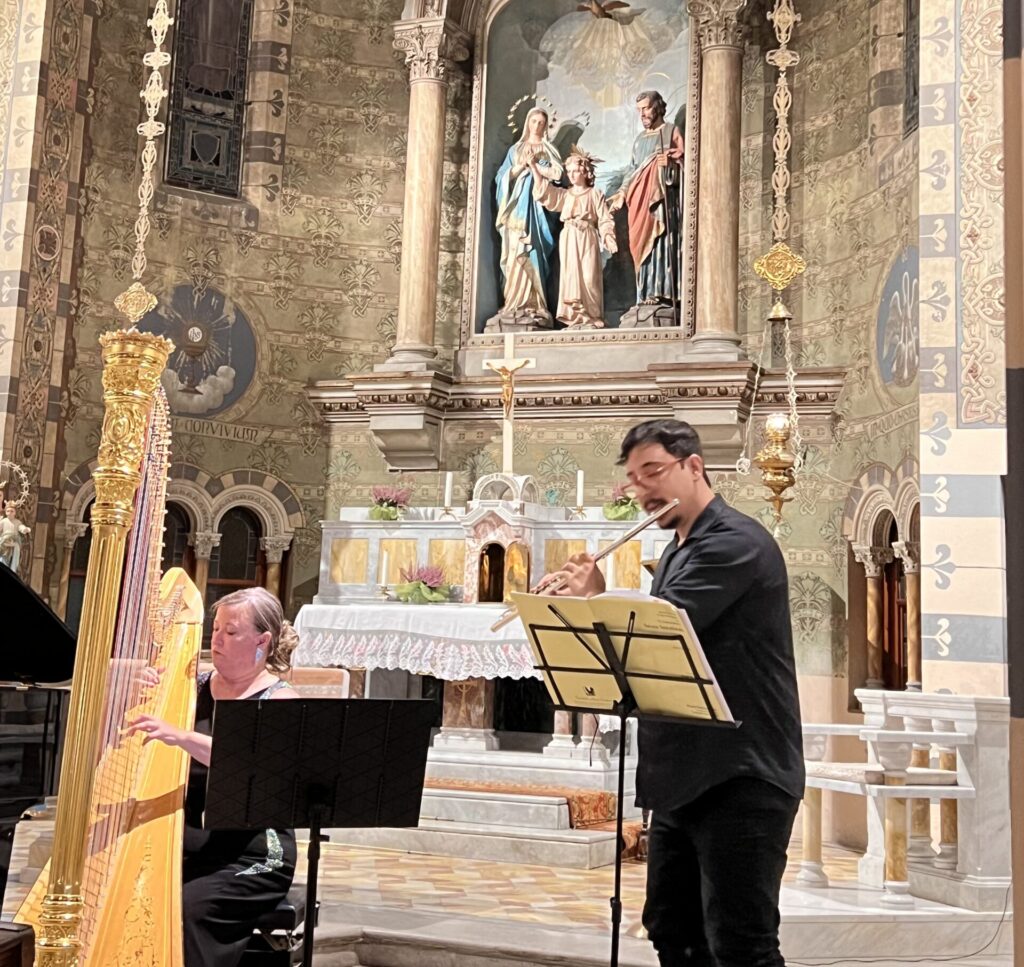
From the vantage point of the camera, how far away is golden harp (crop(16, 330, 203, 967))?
3.14m

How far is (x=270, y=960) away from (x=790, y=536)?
24.1 ft

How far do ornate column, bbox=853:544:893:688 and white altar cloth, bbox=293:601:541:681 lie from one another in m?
2.75

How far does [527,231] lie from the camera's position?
1184cm

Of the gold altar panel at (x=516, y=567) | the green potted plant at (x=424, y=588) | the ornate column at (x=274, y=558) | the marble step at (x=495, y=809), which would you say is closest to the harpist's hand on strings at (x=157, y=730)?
the marble step at (x=495, y=809)

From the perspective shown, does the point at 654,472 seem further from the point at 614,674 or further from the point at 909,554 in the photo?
the point at 909,554

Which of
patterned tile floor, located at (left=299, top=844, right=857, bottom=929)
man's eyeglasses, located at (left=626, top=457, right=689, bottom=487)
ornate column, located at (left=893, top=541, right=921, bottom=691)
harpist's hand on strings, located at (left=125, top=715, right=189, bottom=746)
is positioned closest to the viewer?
man's eyeglasses, located at (left=626, top=457, right=689, bottom=487)

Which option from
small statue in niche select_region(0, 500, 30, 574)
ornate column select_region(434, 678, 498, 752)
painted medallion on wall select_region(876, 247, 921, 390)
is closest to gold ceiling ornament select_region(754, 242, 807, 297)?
painted medallion on wall select_region(876, 247, 921, 390)

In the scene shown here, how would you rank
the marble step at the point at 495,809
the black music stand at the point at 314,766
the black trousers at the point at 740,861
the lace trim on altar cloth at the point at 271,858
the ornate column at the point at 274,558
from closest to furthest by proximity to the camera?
the black trousers at the point at 740,861 → the black music stand at the point at 314,766 → the lace trim on altar cloth at the point at 271,858 → the marble step at the point at 495,809 → the ornate column at the point at 274,558

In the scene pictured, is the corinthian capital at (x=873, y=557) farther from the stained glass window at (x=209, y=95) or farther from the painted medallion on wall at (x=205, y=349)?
A: the stained glass window at (x=209, y=95)

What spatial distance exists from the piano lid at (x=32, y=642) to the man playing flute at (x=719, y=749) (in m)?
1.69

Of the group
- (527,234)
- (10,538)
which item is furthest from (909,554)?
(10,538)

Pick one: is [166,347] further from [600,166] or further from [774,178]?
[600,166]

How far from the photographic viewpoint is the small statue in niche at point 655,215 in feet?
37.2

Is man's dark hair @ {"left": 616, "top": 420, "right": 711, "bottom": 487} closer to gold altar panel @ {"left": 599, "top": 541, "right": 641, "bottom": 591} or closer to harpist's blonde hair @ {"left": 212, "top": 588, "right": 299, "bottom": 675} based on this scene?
harpist's blonde hair @ {"left": 212, "top": 588, "right": 299, "bottom": 675}
